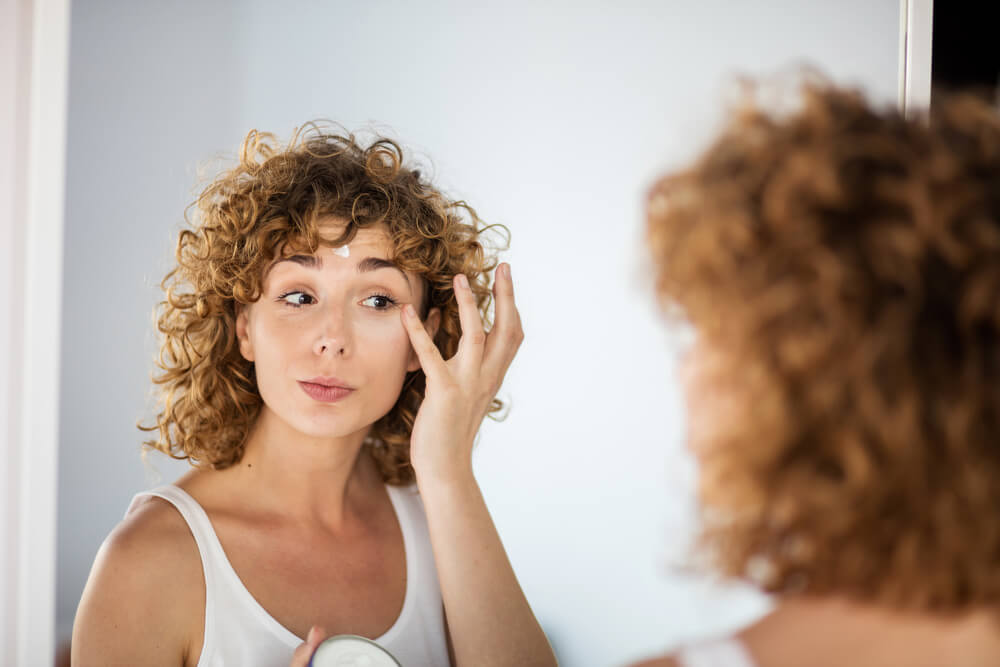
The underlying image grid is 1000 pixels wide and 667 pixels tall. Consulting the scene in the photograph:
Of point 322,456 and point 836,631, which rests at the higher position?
point 322,456

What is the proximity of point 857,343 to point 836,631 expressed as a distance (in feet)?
0.64

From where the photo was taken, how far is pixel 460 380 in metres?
1.01

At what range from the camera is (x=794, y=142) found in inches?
20.1

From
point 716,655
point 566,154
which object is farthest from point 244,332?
point 716,655

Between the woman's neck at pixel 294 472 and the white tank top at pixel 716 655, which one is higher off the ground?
the woman's neck at pixel 294 472

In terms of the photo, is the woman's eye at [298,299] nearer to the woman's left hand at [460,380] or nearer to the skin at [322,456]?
the skin at [322,456]

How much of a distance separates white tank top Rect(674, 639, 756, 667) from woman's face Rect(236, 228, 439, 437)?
0.57m

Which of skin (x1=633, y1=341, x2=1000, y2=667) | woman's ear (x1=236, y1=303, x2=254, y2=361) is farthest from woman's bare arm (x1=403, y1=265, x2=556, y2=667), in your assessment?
skin (x1=633, y1=341, x2=1000, y2=667)

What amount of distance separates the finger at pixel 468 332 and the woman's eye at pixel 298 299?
0.19 metres

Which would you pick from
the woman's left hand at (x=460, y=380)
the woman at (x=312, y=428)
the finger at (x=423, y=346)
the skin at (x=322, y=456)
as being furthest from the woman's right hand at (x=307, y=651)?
the finger at (x=423, y=346)

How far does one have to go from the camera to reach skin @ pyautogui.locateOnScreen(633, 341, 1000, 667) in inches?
19.9

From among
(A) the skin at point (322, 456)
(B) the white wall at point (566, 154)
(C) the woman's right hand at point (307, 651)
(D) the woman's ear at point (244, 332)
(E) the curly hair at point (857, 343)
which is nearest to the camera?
(E) the curly hair at point (857, 343)

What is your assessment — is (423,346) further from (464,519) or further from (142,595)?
(142,595)

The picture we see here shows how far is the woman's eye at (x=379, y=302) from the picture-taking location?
1.01 meters
